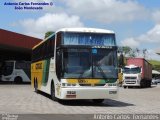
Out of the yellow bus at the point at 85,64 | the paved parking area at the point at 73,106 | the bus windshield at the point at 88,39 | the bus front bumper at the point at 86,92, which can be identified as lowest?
the paved parking area at the point at 73,106

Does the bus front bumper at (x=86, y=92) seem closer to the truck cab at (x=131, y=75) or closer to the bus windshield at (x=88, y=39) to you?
the bus windshield at (x=88, y=39)

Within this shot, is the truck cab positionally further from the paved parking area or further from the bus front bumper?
the bus front bumper

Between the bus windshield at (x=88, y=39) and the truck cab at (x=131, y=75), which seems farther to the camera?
the truck cab at (x=131, y=75)

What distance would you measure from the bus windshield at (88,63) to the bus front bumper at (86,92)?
55 centimetres

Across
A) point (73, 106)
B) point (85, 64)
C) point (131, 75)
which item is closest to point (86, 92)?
point (73, 106)

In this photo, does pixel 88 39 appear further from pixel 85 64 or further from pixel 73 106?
pixel 73 106

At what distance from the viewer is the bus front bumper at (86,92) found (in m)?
19.5

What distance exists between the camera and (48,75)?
2381cm

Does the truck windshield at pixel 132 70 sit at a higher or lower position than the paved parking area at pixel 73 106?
higher

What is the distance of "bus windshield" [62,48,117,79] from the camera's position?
19.8m

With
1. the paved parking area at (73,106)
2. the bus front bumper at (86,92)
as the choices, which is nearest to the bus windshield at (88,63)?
the bus front bumper at (86,92)

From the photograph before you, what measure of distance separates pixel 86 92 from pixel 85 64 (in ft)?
3.95

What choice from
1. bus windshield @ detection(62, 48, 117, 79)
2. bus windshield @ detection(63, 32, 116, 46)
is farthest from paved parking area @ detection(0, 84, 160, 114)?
bus windshield @ detection(63, 32, 116, 46)

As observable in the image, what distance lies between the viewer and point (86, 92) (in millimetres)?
19625
